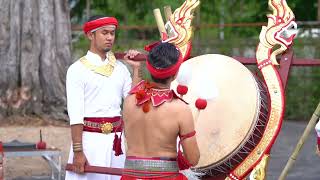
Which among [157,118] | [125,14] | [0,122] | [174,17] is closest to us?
[157,118]

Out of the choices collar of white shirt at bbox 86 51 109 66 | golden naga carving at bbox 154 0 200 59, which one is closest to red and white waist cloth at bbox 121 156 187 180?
collar of white shirt at bbox 86 51 109 66

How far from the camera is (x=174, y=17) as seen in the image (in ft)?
20.7

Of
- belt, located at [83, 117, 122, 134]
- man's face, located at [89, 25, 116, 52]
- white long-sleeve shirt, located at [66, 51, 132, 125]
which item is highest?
man's face, located at [89, 25, 116, 52]

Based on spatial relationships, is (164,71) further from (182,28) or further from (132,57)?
(182,28)

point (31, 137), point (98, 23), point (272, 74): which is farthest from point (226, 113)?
point (31, 137)

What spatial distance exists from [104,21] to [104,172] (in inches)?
39.1

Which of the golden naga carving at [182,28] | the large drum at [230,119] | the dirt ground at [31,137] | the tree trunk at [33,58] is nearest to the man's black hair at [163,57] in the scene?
the large drum at [230,119]

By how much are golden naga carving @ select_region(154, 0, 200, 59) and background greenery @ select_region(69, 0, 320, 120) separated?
8.00 meters

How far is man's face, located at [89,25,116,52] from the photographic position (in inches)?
234

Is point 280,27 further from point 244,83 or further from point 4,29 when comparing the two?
point 4,29

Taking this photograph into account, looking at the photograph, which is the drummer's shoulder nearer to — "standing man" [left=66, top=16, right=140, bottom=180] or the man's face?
"standing man" [left=66, top=16, right=140, bottom=180]

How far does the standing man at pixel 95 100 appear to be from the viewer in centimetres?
585

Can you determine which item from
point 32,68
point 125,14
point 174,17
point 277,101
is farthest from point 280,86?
point 125,14

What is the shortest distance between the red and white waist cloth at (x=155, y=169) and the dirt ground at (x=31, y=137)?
4.68 metres
